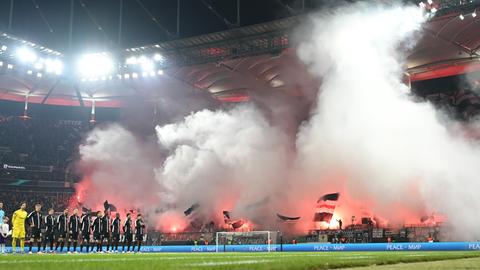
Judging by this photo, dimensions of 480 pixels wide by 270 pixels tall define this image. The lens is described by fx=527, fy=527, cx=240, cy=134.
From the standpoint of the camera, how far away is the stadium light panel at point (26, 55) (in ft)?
115

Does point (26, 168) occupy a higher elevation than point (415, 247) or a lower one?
higher

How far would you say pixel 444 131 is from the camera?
97.5ft

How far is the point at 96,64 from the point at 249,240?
18.1 m

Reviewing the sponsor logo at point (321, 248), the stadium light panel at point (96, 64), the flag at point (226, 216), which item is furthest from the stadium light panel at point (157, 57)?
the sponsor logo at point (321, 248)

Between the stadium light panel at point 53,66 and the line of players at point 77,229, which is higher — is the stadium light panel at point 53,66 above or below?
above

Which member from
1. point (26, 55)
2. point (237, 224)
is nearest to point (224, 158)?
point (237, 224)

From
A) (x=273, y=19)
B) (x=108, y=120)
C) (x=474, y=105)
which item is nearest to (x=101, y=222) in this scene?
(x=273, y=19)

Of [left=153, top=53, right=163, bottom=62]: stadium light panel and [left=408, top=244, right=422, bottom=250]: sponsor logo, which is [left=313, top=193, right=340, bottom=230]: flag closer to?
[left=408, top=244, right=422, bottom=250]: sponsor logo

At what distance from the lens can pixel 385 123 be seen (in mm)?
29375

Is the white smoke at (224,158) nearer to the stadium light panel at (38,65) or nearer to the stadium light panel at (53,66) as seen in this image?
the stadium light panel at (53,66)

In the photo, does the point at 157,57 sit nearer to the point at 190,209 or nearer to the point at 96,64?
the point at 96,64

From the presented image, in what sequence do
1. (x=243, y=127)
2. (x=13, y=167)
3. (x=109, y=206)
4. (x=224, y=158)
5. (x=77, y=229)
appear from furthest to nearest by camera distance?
1. (x=13, y=167)
2. (x=109, y=206)
3. (x=224, y=158)
4. (x=243, y=127)
5. (x=77, y=229)

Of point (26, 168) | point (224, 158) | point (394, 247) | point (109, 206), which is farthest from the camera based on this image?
point (26, 168)

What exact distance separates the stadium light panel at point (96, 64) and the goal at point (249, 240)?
16220 mm
